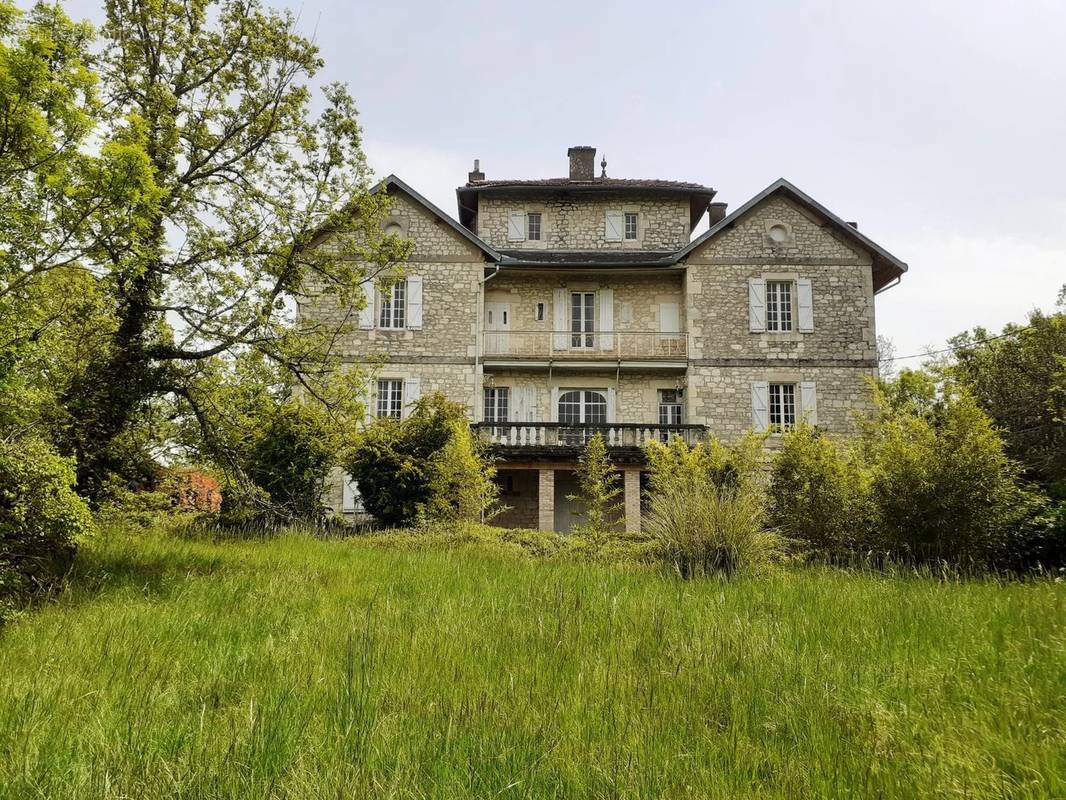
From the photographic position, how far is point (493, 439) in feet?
60.2

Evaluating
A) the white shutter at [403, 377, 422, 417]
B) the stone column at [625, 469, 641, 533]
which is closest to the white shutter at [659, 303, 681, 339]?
the stone column at [625, 469, 641, 533]

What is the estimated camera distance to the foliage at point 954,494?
7.85 metres

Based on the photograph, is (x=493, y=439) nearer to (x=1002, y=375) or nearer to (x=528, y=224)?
(x=528, y=224)

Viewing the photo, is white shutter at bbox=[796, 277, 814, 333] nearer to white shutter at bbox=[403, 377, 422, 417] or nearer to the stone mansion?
the stone mansion

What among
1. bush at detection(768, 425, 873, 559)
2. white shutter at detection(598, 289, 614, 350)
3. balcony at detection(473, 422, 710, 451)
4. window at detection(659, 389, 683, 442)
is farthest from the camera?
white shutter at detection(598, 289, 614, 350)

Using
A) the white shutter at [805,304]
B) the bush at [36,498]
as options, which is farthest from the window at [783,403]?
the bush at [36,498]

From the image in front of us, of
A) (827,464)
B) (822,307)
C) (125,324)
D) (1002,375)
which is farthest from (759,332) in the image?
(125,324)

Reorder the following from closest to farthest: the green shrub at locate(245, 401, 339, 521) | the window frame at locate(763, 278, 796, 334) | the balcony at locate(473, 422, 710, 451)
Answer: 1. the green shrub at locate(245, 401, 339, 521)
2. the balcony at locate(473, 422, 710, 451)
3. the window frame at locate(763, 278, 796, 334)

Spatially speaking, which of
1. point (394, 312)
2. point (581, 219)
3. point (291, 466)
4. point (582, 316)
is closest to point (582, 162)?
point (581, 219)

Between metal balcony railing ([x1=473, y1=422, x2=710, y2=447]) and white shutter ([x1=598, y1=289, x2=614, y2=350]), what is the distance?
142 inches

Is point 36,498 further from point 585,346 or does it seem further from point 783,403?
point 783,403

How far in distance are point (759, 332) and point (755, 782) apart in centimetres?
1936

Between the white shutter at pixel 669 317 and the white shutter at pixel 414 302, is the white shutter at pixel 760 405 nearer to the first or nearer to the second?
the white shutter at pixel 669 317

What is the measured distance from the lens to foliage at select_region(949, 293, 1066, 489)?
14.2 meters
